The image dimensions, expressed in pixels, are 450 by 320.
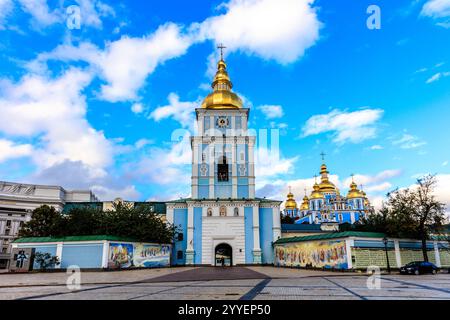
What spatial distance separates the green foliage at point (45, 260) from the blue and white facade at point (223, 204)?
1439cm

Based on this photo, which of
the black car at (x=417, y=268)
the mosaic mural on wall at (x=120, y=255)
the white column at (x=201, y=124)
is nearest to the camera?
the black car at (x=417, y=268)

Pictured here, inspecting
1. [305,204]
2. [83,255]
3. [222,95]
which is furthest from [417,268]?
[305,204]

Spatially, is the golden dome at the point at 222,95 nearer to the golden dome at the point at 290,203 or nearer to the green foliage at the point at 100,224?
the green foliage at the point at 100,224

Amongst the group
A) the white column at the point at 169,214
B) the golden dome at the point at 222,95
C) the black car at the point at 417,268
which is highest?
the golden dome at the point at 222,95

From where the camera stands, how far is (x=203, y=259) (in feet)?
126

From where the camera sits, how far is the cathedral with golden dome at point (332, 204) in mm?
87062

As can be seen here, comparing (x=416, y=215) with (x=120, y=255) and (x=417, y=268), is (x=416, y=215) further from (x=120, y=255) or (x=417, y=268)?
(x=120, y=255)

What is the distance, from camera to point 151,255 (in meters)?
33.9

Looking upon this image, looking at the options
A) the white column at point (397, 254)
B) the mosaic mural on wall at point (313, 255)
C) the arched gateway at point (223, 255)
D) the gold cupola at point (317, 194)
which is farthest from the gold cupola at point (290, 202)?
the white column at point (397, 254)

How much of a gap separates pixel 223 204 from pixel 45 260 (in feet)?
63.6

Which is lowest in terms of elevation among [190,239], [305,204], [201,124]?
[190,239]

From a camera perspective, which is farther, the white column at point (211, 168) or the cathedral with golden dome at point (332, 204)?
the cathedral with golden dome at point (332, 204)
